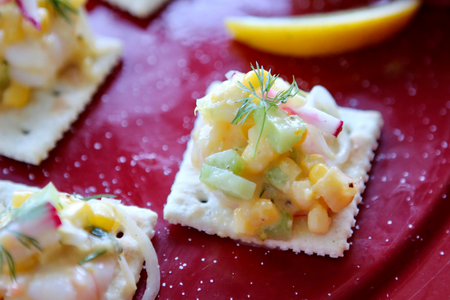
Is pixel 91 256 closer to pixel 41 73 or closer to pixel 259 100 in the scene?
pixel 259 100

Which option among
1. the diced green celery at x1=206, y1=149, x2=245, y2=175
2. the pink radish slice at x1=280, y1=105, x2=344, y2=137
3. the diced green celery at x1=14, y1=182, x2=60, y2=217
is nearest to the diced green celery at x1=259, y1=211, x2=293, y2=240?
the diced green celery at x1=206, y1=149, x2=245, y2=175

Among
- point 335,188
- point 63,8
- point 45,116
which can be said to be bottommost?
point 45,116

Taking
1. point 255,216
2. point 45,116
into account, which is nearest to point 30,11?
point 45,116

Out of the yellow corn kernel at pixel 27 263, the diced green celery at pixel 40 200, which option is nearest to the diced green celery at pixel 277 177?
the diced green celery at pixel 40 200

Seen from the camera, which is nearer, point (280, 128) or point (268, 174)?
point (280, 128)

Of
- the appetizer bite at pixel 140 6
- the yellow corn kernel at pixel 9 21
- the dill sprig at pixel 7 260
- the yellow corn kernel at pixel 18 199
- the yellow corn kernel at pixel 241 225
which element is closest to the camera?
the dill sprig at pixel 7 260

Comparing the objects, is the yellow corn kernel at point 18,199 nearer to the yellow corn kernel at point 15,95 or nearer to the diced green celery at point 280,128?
the yellow corn kernel at point 15,95

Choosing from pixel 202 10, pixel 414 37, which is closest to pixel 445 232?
pixel 414 37
